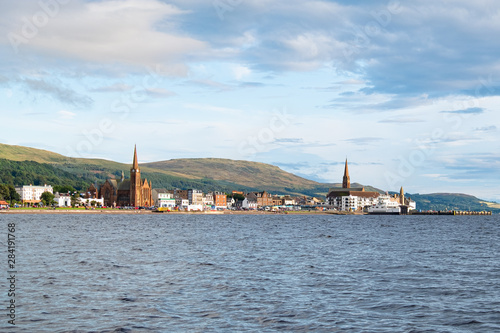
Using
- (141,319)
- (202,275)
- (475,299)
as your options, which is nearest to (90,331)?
(141,319)

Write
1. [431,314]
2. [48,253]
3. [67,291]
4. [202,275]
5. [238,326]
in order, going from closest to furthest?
[238,326] → [431,314] → [67,291] → [202,275] → [48,253]

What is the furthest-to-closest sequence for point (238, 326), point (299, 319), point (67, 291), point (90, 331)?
point (67, 291) → point (299, 319) → point (238, 326) → point (90, 331)

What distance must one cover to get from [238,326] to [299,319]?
3322 mm

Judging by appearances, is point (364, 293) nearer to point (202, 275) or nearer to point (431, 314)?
point (431, 314)

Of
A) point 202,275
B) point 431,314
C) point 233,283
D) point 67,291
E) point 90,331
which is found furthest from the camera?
point 202,275

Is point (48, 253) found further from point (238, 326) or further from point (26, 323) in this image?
point (238, 326)

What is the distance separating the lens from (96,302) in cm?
2891

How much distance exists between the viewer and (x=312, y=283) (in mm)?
37000

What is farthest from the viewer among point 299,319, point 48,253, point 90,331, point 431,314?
point 48,253

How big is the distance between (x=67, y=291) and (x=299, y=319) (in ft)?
47.1

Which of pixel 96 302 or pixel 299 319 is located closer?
pixel 299 319

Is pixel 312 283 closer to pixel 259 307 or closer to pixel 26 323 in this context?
pixel 259 307

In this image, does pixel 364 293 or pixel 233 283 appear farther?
pixel 233 283

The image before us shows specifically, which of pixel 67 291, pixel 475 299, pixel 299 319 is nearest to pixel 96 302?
pixel 67 291
